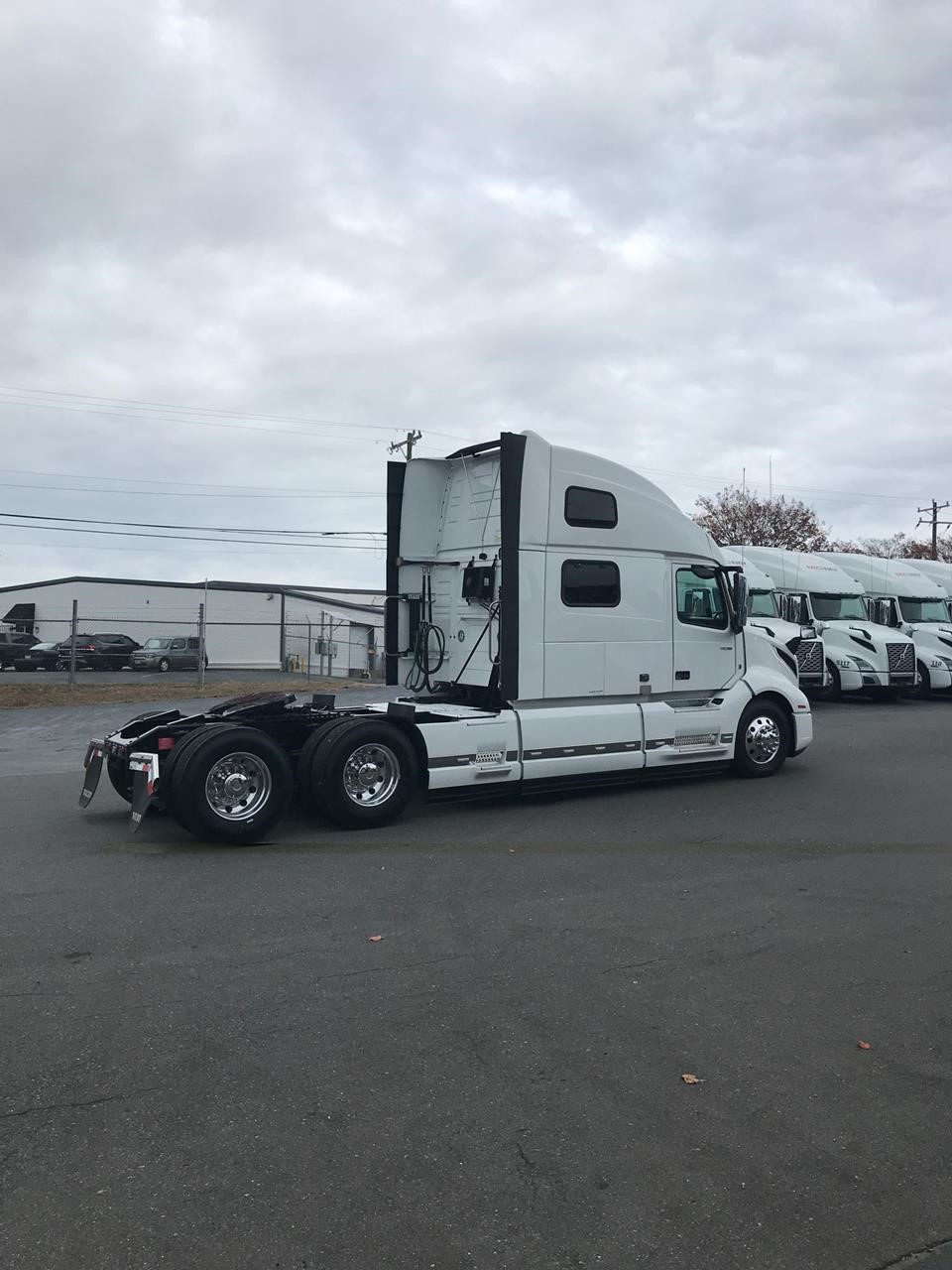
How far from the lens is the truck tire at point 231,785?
8.46m

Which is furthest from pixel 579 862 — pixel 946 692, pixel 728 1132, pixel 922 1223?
pixel 946 692

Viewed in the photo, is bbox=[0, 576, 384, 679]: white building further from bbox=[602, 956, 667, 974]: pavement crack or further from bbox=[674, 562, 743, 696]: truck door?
bbox=[602, 956, 667, 974]: pavement crack

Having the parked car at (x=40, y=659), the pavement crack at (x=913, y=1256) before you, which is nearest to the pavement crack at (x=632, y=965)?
the pavement crack at (x=913, y=1256)

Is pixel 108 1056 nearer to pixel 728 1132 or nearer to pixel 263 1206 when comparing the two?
pixel 263 1206

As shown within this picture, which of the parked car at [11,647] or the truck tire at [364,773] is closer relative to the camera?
the truck tire at [364,773]

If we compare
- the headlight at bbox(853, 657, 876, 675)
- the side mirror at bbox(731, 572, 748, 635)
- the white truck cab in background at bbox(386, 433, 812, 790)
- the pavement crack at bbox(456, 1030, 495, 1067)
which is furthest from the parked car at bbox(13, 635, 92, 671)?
the pavement crack at bbox(456, 1030, 495, 1067)

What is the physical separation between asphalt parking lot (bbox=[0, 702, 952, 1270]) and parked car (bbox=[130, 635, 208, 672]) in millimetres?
28415

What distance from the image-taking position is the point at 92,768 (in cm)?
964

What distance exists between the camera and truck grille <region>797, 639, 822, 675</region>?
71.9ft

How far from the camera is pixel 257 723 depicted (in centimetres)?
936

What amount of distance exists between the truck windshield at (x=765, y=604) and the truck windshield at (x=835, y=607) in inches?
47.2

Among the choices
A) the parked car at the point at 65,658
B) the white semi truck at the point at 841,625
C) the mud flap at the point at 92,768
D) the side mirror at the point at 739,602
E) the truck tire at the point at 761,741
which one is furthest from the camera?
the parked car at the point at 65,658

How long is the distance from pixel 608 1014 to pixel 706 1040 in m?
0.49

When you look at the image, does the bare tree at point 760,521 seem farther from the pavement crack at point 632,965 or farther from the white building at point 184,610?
the pavement crack at point 632,965
